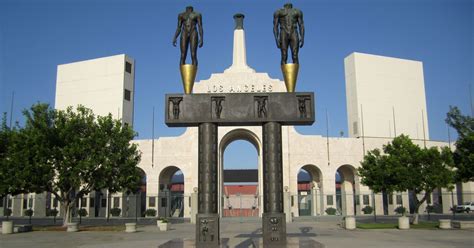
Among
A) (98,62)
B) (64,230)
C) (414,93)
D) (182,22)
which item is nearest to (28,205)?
(98,62)

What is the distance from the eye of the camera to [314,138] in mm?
54344

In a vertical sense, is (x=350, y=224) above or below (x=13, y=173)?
below

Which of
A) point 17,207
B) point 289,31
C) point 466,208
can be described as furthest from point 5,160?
point 466,208

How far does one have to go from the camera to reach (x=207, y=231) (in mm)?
14500

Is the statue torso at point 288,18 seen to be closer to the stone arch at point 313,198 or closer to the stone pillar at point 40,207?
the stone arch at point 313,198

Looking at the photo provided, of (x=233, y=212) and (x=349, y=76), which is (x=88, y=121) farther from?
(x=349, y=76)

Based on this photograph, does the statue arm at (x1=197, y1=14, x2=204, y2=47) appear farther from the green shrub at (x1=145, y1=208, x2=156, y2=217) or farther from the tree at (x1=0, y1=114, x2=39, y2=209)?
the green shrub at (x1=145, y1=208, x2=156, y2=217)

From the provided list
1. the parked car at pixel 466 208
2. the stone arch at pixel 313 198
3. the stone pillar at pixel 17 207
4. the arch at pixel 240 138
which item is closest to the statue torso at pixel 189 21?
the arch at pixel 240 138

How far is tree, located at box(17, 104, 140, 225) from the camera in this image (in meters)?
32.4

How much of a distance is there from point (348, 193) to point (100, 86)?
38.4 metres

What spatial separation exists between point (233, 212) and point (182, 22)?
159ft

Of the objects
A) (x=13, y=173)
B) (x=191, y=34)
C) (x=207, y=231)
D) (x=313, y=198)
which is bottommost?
(x=207, y=231)

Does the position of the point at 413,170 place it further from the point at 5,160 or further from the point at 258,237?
the point at 5,160

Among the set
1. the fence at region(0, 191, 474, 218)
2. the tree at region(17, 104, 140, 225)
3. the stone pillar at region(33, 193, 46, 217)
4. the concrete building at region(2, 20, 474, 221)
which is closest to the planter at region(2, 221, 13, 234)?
the tree at region(17, 104, 140, 225)
